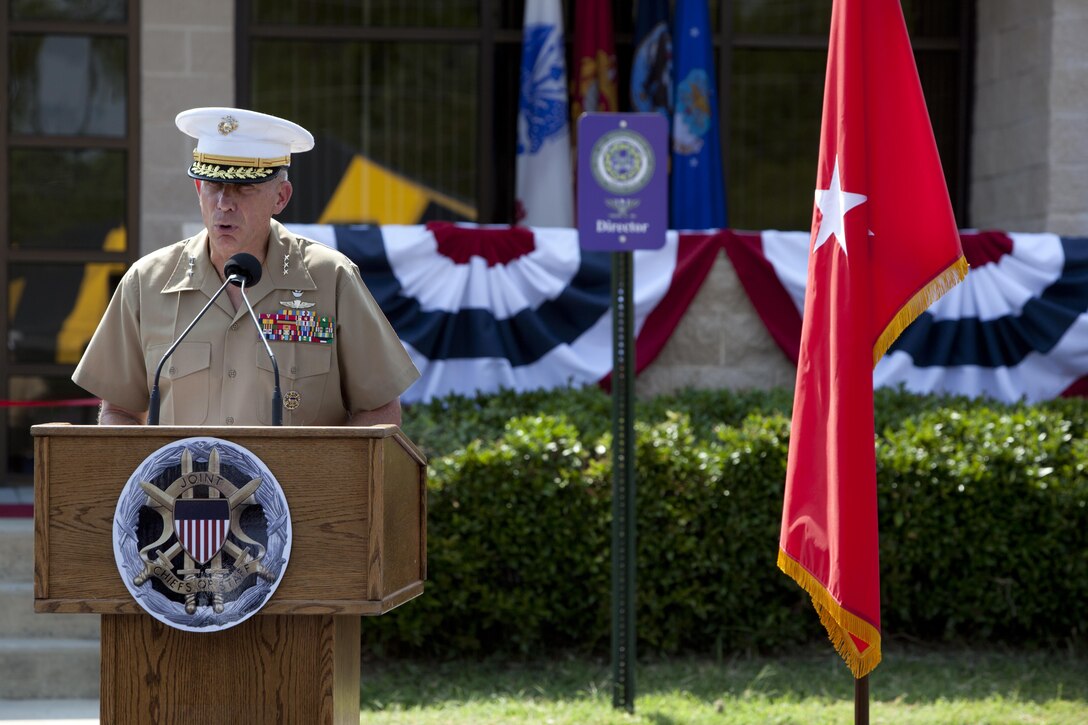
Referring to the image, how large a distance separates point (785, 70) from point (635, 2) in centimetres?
114

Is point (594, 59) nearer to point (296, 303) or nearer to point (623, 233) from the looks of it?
point (623, 233)

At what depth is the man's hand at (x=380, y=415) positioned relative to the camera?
366 centimetres

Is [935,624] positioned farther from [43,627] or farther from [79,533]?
[79,533]

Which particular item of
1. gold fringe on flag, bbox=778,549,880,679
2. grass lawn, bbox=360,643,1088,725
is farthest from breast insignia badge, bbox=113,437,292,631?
grass lawn, bbox=360,643,1088,725

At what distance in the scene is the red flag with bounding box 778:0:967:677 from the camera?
4266mm

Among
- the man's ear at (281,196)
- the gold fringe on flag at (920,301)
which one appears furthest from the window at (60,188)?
the gold fringe on flag at (920,301)

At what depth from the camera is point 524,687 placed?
259 inches

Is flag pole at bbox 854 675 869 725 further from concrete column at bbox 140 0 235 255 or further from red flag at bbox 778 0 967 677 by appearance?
concrete column at bbox 140 0 235 255

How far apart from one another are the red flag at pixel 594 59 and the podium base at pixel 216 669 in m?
6.87

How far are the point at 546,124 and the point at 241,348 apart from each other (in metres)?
6.14

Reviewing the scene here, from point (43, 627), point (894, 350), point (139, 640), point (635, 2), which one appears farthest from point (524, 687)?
point (635, 2)

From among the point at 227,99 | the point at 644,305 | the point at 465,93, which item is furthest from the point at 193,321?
the point at 465,93

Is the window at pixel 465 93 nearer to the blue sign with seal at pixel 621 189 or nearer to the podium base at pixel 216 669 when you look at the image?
the blue sign with seal at pixel 621 189

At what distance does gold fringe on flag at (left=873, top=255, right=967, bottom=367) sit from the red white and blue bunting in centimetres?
372
